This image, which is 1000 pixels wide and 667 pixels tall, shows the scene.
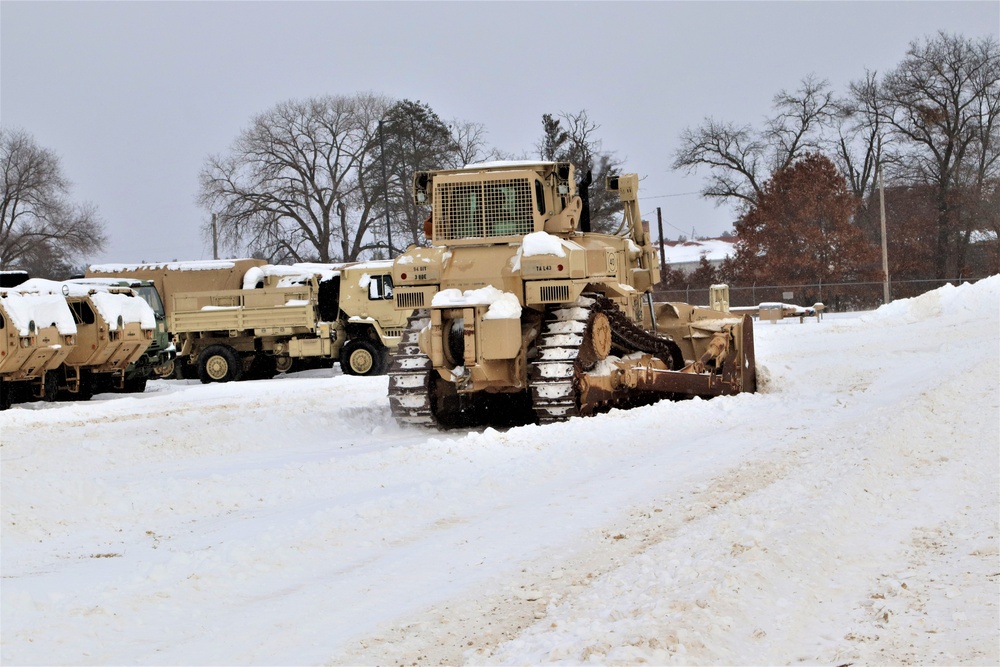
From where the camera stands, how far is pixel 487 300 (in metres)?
12.6

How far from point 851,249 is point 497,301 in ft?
133

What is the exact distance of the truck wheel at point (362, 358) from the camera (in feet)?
86.3

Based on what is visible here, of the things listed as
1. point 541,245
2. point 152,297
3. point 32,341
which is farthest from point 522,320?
point 152,297

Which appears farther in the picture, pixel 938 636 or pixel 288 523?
pixel 288 523

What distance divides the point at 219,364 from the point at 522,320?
15457 mm

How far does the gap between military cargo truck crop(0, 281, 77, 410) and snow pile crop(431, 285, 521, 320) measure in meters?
10.0

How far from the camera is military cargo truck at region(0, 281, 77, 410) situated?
19.6 m

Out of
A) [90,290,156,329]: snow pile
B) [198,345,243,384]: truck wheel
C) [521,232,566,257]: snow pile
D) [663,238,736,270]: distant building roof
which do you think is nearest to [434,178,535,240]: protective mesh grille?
[521,232,566,257]: snow pile

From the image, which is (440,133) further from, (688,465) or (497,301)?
(688,465)

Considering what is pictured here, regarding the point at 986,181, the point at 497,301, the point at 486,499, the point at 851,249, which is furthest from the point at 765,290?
the point at 486,499

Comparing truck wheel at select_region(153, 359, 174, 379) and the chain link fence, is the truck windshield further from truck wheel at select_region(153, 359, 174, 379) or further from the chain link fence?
the chain link fence

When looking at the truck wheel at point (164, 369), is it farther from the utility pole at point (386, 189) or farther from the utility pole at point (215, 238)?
the utility pole at point (215, 238)

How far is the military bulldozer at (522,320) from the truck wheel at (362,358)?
1199cm

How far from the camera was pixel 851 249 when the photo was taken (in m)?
49.9
